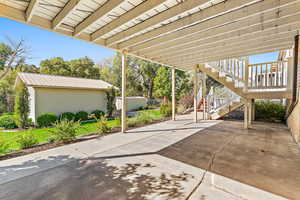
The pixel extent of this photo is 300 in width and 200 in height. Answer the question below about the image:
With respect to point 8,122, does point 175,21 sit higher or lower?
higher

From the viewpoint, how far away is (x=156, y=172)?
2.39 m

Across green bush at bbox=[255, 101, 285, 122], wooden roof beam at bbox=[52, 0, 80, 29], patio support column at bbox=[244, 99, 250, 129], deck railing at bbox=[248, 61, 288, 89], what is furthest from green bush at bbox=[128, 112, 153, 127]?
green bush at bbox=[255, 101, 285, 122]

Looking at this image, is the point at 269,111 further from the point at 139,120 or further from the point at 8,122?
the point at 8,122

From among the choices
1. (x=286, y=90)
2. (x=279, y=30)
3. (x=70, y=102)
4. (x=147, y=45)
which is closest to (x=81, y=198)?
(x=147, y=45)

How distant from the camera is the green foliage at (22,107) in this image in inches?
264

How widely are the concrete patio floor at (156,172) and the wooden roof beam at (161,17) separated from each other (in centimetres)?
308

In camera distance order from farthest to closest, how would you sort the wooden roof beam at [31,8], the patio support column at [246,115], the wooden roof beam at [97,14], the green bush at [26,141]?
1. the patio support column at [246,115]
2. the green bush at [26,141]
3. the wooden roof beam at [97,14]
4. the wooden roof beam at [31,8]

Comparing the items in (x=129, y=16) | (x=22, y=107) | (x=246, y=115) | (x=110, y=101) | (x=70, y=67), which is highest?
(x=70, y=67)

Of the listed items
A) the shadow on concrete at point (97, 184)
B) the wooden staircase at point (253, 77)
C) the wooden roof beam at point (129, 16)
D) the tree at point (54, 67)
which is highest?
the tree at point (54, 67)

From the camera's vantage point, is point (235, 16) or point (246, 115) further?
point (246, 115)

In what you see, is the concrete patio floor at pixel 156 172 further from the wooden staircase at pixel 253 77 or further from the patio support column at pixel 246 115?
the wooden staircase at pixel 253 77

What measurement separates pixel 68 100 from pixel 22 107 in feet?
7.35

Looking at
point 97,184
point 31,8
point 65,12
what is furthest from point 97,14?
point 97,184

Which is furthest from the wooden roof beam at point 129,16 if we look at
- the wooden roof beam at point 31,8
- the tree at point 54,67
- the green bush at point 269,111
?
the tree at point 54,67
